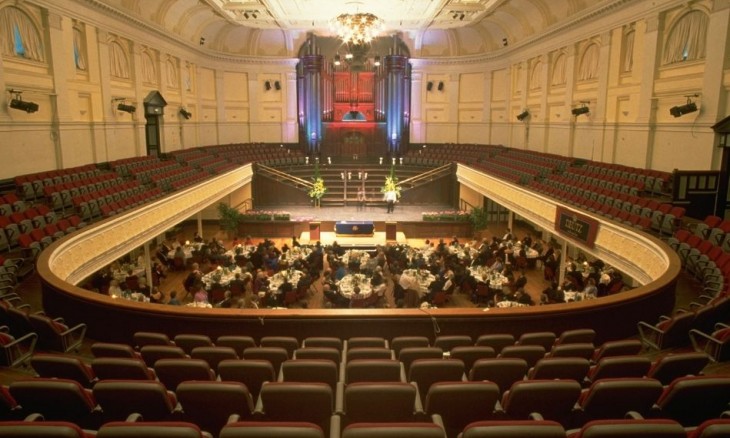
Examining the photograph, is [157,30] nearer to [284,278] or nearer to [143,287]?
[143,287]

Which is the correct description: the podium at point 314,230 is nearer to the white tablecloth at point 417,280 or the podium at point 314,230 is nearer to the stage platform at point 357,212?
the stage platform at point 357,212

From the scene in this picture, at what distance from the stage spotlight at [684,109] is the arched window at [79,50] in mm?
17671

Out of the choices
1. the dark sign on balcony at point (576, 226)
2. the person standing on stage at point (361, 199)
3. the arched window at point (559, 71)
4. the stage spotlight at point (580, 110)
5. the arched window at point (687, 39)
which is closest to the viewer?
the dark sign on balcony at point (576, 226)

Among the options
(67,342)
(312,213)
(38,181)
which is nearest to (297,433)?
(67,342)

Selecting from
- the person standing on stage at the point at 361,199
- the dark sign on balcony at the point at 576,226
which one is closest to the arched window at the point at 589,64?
the dark sign on balcony at the point at 576,226


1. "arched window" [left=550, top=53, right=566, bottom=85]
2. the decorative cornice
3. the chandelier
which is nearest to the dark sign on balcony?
the chandelier

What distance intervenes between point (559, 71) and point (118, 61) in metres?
17.8

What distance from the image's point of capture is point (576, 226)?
11547 millimetres

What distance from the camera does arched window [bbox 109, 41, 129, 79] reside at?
1739 centimetres

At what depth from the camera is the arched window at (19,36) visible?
12.2 metres

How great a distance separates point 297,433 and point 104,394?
152 centimetres

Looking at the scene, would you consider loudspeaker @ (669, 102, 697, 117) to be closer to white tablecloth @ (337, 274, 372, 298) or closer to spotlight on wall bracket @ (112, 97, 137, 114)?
white tablecloth @ (337, 274, 372, 298)

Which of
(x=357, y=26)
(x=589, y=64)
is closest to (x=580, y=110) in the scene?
(x=589, y=64)

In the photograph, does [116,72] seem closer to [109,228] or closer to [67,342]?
[109,228]
